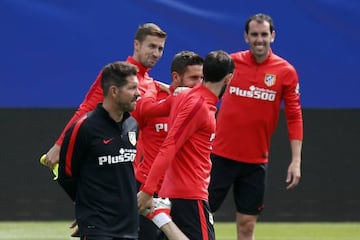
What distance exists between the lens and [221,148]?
954 centimetres

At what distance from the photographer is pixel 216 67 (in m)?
7.05

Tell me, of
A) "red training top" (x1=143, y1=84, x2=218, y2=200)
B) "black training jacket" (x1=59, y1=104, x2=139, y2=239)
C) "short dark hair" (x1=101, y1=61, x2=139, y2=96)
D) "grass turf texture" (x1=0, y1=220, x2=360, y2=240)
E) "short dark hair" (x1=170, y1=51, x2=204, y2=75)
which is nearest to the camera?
"black training jacket" (x1=59, y1=104, x2=139, y2=239)

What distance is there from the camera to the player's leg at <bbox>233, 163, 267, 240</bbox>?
31.1 ft

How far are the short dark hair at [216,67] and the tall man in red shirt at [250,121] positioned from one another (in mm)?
2283

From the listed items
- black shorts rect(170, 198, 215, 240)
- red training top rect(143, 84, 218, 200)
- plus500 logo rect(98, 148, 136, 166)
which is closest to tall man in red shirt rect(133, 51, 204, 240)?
red training top rect(143, 84, 218, 200)

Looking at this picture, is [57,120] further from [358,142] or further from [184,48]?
[358,142]

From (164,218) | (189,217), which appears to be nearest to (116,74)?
(164,218)

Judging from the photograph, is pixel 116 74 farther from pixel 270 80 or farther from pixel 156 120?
pixel 270 80

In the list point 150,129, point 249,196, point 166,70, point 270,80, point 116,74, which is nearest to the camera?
point 116,74

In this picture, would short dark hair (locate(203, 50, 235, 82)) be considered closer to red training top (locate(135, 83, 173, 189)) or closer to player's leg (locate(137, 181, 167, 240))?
red training top (locate(135, 83, 173, 189))

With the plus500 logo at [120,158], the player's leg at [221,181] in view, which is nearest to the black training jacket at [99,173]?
the plus500 logo at [120,158]

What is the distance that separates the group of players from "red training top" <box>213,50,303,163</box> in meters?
0.01

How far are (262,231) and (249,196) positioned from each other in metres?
3.99

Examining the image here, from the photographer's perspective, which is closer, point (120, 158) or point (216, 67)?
point (120, 158)
